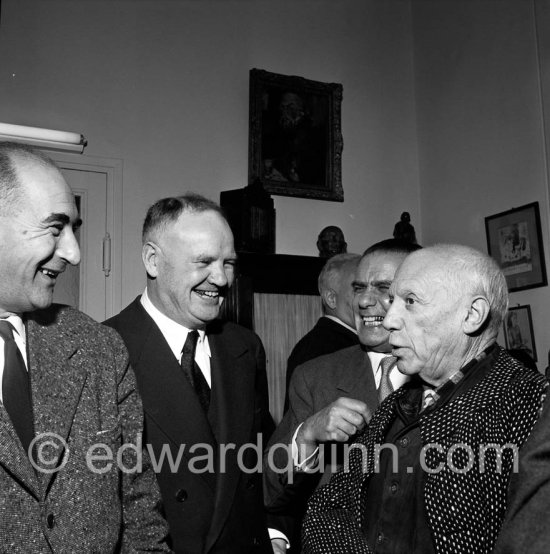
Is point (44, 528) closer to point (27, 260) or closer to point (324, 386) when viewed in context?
point (27, 260)

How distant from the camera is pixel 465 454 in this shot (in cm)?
169

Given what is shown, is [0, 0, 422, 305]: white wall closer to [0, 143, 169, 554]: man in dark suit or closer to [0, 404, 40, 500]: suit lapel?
[0, 143, 169, 554]: man in dark suit

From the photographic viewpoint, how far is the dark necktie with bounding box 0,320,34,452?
168cm

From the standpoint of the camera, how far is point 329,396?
8.32 ft

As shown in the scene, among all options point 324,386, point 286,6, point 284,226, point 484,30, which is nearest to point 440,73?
point 484,30

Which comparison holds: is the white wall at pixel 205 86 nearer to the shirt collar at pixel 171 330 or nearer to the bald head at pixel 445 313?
the shirt collar at pixel 171 330

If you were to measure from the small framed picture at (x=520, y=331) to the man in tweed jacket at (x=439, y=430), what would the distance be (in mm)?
3210

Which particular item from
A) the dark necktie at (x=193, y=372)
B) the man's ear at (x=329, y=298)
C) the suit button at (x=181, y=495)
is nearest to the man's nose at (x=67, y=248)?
the dark necktie at (x=193, y=372)

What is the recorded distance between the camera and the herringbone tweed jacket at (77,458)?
62.2 inches

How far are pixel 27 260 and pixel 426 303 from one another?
1.04 m

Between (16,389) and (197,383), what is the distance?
79 cm

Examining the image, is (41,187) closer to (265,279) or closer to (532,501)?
(532,501)

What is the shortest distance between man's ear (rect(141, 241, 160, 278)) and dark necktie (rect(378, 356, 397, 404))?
844 mm

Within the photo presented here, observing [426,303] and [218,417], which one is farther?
[218,417]
